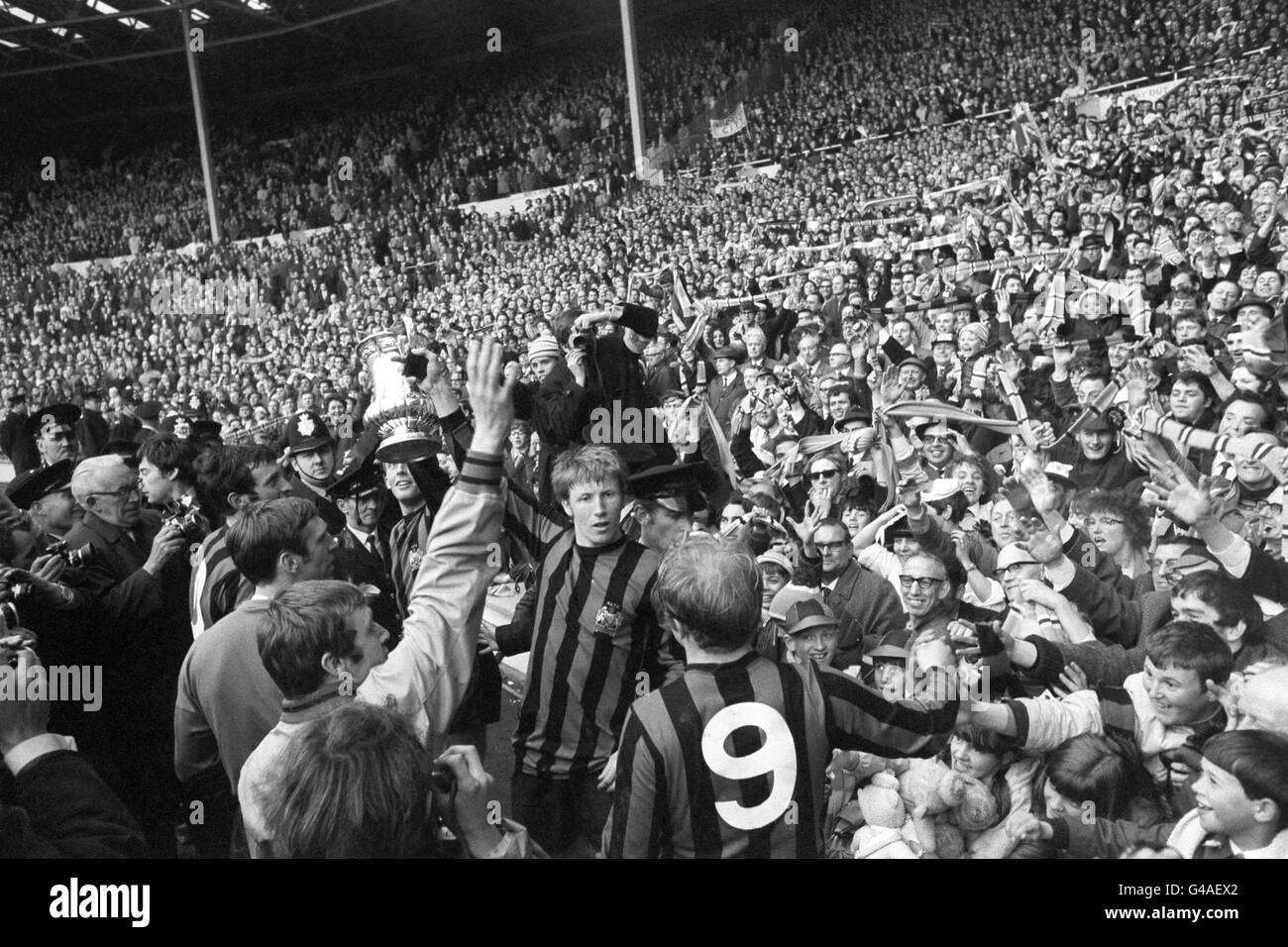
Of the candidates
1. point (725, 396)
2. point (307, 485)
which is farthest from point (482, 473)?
point (725, 396)

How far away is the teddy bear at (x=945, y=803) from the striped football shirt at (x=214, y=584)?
1548 mm

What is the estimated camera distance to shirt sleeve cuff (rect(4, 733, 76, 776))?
1978 millimetres

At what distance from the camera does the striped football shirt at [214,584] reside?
2.66 m

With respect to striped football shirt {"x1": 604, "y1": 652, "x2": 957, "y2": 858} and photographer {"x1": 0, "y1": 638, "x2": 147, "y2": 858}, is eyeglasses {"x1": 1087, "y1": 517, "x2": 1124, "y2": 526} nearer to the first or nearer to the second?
striped football shirt {"x1": 604, "y1": 652, "x2": 957, "y2": 858}

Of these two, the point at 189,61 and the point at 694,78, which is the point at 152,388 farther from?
the point at 694,78

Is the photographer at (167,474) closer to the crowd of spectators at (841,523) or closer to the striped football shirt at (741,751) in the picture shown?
the crowd of spectators at (841,523)

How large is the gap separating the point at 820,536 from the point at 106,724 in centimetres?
198

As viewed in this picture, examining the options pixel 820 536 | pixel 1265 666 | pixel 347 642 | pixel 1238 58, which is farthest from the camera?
pixel 1238 58

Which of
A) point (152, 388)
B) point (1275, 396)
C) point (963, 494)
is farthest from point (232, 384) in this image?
point (1275, 396)

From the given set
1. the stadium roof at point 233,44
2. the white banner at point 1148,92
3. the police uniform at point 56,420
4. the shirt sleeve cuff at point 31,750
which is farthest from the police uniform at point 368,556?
the stadium roof at point 233,44

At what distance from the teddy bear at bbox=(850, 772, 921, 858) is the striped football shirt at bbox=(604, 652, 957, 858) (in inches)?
29.1

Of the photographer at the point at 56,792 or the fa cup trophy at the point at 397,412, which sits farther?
the fa cup trophy at the point at 397,412

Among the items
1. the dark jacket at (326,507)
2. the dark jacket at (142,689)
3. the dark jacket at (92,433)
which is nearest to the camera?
the dark jacket at (142,689)
